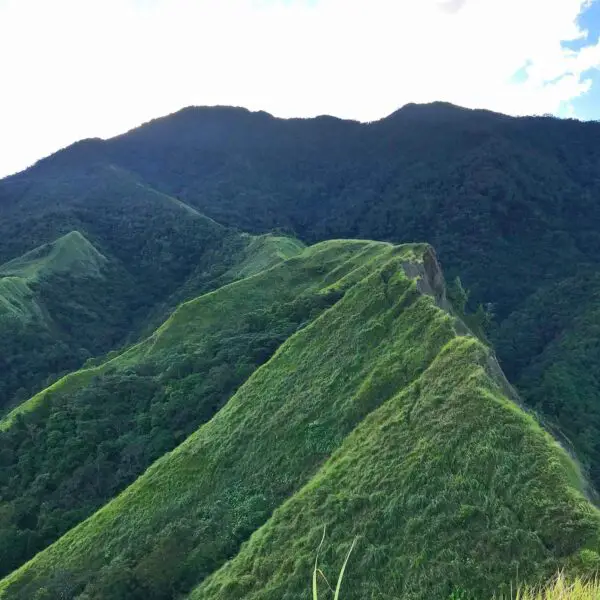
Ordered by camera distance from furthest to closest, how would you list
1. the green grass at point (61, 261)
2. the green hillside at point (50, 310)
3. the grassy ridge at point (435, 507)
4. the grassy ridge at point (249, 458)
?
the green grass at point (61, 261) → the green hillside at point (50, 310) → the grassy ridge at point (249, 458) → the grassy ridge at point (435, 507)

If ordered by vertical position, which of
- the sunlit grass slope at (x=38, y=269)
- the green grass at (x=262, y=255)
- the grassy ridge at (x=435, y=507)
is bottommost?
the grassy ridge at (x=435, y=507)

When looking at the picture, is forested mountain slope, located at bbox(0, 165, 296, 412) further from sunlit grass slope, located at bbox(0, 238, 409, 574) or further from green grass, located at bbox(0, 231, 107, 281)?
sunlit grass slope, located at bbox(0, 238, 409, 574)

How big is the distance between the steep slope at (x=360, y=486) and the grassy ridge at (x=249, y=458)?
10cm

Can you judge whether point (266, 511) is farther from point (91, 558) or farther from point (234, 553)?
point (91, 558)

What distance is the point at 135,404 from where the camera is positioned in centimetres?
5497

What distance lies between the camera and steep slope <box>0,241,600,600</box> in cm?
1889

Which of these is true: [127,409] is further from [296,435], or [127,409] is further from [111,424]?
[296,435]

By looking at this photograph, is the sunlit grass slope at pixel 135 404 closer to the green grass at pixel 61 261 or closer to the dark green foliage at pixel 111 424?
the dark green foliage at pixel 111 424

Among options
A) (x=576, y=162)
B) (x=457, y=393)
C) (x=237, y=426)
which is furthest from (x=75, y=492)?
(x=576, y=162)

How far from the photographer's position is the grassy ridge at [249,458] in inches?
1180

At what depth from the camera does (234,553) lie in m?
28.5

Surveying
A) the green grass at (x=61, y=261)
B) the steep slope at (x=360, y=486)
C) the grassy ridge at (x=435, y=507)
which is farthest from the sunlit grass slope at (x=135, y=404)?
the green grass at (x=61, y=261)

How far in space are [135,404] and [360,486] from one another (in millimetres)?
35613

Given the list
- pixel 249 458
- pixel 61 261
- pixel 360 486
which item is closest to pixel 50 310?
pixel 61 261
